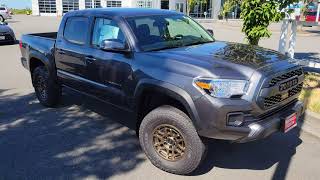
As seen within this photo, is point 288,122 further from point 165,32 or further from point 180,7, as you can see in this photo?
point 180,7

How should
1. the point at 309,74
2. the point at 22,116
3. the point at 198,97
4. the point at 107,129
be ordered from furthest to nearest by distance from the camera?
the point at 309,74 → the point at 22,116 → the point at 107,129 → the point at 198,97

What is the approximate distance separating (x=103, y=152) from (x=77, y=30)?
2013mm

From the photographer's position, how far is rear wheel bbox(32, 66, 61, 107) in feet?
21.7

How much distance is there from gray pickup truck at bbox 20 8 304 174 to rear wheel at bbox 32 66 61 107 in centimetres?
64

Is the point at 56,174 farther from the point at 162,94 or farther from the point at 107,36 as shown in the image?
the point at 107,36

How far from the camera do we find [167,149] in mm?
4418

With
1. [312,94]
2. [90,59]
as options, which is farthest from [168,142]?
[312,94]

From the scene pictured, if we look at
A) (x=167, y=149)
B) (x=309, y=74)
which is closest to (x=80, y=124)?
(x=167, y=149)

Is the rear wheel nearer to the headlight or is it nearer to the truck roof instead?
the truck roof

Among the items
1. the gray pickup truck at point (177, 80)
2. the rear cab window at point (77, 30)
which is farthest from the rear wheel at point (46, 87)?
the rear cab window at point (77, 30)

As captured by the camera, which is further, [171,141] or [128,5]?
[128,5]

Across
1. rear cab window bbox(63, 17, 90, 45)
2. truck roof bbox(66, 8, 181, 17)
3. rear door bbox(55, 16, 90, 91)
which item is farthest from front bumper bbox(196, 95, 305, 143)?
rear cab window bbox(63, 17, 90, 45)

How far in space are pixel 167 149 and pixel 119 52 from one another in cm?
135

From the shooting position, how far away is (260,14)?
27.2 feet
